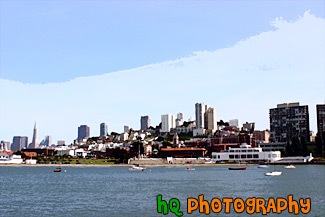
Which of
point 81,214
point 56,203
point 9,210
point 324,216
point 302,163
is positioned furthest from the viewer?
point 302,163

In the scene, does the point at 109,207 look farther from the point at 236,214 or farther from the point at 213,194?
the point at 213,194


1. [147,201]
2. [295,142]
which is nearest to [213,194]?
[147,201]

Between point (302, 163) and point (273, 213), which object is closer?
point (273, 213)

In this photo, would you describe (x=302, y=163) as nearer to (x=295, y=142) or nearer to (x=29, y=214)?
(x=295, y=142)

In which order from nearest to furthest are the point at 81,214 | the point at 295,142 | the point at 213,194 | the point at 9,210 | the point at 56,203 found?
1. the point at 81,214
2. the point at 9,210
3. the point at 56,203
4. the point at 213,194
5. the point at 295,142

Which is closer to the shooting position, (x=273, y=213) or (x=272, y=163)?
(x=273, y=213)

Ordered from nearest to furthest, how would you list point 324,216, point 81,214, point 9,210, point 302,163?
point 324,216, point 81,214, point 9,210, point 302,163

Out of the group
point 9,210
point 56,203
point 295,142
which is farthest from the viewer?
point 295,142

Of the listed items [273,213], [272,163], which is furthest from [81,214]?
[272,163]
